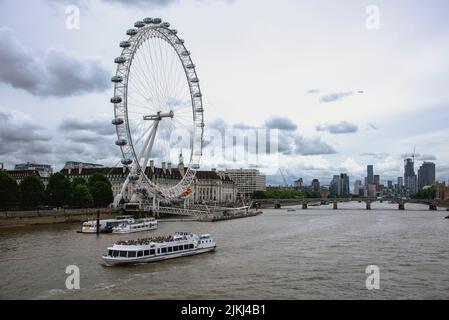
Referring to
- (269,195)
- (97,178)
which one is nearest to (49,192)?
(97,178)

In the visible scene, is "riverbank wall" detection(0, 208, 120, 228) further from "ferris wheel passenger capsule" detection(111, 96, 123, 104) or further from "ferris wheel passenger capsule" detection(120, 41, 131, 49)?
"ferris wheel passenger capsule" detection(120, 41, 131, 49)

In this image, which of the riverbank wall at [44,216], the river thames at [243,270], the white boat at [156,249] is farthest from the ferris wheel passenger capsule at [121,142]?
the white boat at [156,249]

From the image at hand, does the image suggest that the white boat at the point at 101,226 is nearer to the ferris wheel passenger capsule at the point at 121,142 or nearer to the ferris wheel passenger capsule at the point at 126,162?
the ferris wheel passenger capsule at the point at 126,162

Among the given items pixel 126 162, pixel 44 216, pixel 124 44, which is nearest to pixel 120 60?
pixel 124 44

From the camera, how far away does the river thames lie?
2255 cm

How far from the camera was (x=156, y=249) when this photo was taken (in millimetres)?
31891

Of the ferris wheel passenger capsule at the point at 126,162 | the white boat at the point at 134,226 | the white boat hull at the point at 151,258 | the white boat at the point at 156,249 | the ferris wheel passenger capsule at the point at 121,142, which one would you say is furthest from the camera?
the ferris wheel passenger capsule at the point at 126,162

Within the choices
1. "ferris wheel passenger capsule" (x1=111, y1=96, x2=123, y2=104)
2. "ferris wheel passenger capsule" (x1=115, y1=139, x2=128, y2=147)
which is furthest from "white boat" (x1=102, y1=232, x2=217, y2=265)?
"ferris wheel passenger capsule" (x1=111, y1=96, x2=123, y2=104)

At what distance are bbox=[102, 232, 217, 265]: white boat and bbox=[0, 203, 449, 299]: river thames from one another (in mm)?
609

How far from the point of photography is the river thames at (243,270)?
2255 centimetres

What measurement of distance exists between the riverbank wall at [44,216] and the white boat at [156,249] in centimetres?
2320

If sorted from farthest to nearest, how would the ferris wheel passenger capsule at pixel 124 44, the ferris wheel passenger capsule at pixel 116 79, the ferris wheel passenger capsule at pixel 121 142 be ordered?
the ferris wheel passenger capsule at pixel 121 142, the ferris wheel passenger capsule at pixel 124 44, the ferris wheel passenger capsule at pixel 116 79
